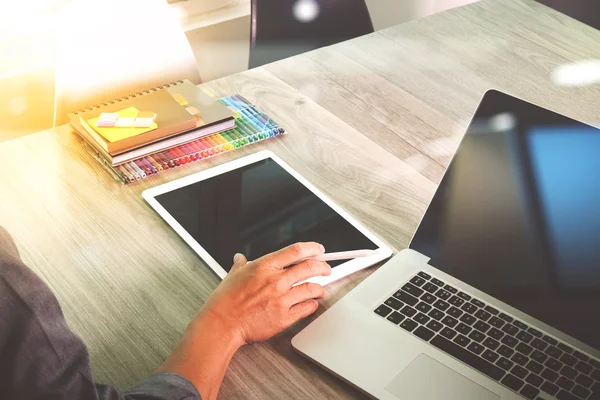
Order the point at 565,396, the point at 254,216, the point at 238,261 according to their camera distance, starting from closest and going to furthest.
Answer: the point at 565,396 → the point at 238,261 → the point at 254,216

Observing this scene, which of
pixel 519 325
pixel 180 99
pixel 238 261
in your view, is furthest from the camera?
pixel 180 99

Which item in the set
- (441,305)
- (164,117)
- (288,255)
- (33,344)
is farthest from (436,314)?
(164,117)

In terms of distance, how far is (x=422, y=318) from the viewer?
1071 millimetres

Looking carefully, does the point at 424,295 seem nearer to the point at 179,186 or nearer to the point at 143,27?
the point at 179,186

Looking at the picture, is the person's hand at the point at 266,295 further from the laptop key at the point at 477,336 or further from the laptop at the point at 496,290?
the laptop key at the point at 477,336

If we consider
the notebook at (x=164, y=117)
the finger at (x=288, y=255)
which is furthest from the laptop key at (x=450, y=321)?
the notebook at (x=164, y=117)

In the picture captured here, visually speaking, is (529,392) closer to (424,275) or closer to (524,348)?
(524,348)

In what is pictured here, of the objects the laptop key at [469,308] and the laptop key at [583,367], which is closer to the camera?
the laptop key at [583,367]

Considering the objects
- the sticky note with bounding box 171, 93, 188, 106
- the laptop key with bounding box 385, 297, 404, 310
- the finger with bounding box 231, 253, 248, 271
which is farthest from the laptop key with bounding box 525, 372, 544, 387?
the sticky note with bounding box 171, 93, 188, 106

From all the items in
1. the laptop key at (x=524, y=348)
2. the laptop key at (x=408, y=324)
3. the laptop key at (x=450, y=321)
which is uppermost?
the laptop key at (x=524, y=348)

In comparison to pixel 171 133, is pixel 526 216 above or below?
above

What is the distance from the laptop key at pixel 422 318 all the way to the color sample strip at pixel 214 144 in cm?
55

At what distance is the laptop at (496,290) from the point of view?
0.99 meters

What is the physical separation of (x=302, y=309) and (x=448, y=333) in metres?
0.21
